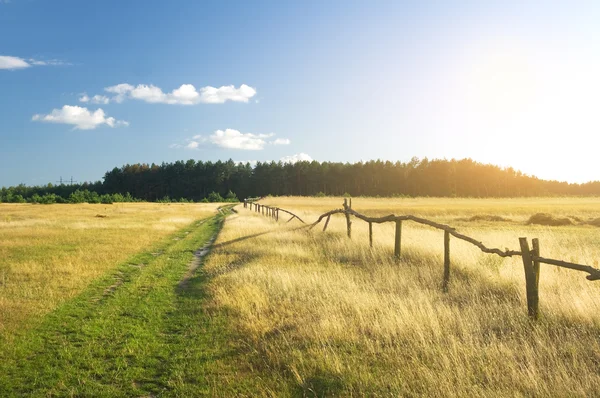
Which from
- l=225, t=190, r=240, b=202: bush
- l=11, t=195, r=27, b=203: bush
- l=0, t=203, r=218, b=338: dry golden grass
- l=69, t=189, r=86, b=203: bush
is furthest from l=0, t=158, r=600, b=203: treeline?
l=0, t=203, r=218, b=338: dry golden grass

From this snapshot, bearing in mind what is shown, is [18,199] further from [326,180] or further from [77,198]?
[326,180]

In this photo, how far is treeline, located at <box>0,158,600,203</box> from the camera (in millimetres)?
127312

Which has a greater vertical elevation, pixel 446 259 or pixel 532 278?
pixel 532 278

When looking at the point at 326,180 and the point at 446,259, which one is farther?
the point at 326,180

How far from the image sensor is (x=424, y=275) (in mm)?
11133

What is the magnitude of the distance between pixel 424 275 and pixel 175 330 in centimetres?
674

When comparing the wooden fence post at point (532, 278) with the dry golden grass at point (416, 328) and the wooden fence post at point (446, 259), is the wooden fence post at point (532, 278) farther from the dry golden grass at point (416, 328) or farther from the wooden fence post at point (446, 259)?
the wooden fence post at point (446, 259)

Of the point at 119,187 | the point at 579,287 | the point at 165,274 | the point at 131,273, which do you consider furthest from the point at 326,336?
the point at 119,187

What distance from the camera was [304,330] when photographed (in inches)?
281

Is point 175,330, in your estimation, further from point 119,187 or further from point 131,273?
point 119,187

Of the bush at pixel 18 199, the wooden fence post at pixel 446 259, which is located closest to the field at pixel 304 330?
the wooden fence post at pixel 446 259

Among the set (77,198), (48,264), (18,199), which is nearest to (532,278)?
(48,264)

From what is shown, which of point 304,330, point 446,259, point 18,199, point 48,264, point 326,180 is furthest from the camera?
point 326,180

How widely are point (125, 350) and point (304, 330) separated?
120 inches
